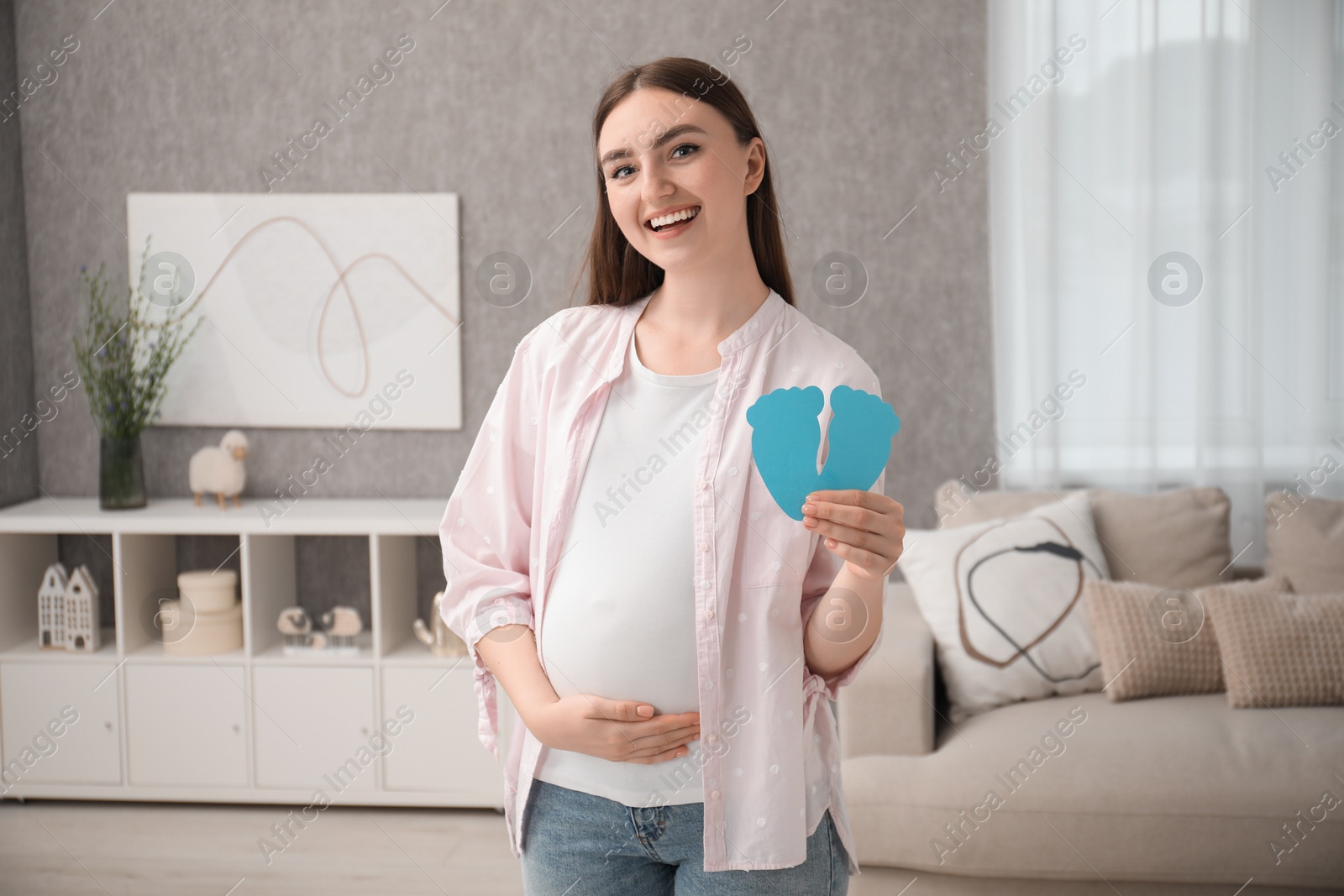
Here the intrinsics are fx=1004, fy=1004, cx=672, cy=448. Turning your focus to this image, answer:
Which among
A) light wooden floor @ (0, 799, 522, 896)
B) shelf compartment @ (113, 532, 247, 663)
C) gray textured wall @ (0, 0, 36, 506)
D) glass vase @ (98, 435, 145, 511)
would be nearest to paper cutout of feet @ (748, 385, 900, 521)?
light wooden floor @ (0, 799, 522, 896)

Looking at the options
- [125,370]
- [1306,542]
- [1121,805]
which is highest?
[125,370]

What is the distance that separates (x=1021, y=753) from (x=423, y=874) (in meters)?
1.44

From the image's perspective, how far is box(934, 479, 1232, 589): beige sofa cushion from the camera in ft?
8.32

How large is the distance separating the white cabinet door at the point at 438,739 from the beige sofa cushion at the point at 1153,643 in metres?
1.54

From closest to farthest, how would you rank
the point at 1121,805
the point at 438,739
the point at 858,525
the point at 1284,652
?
the point at 858,525
the point at 1121,805
the point at 1284,652
the point at 438,739

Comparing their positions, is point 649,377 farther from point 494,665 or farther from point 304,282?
point 304,282

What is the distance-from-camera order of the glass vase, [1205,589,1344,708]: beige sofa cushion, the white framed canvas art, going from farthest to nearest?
the white framed canvas art < the glass vase < [1205,589,1344,708]: beige sofa cushion

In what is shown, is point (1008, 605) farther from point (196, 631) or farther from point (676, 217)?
point (196, 631)

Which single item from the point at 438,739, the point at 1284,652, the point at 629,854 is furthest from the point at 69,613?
the point at 1284,652

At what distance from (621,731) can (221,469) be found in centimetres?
231

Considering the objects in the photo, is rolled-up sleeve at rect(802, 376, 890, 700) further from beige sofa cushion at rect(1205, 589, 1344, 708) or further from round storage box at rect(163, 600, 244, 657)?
round storage box at rect(163, 600, 244, 657)

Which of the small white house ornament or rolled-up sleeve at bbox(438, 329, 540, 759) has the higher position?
rolled-up sleeve at bbox(438, 329, 540, 759)

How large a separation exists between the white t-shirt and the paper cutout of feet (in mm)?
83

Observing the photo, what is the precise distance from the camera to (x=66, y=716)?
2793 millimetres
